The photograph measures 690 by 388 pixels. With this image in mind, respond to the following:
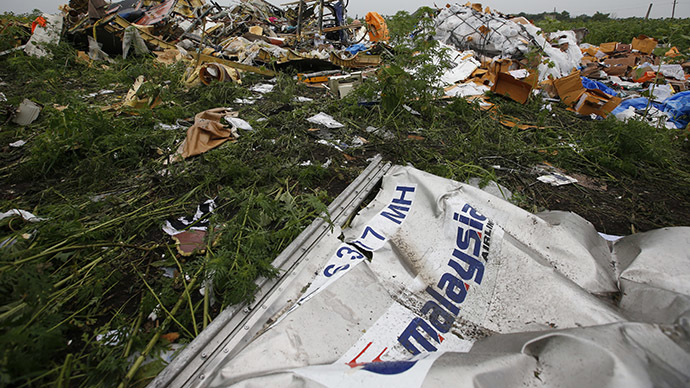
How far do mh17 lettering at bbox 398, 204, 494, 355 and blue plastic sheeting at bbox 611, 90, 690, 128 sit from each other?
447cm

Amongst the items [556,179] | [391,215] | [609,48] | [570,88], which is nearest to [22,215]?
[391,215]

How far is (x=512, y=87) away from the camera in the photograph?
467 centimetres

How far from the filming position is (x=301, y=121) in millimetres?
3674

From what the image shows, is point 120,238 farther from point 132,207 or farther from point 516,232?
point 516,232

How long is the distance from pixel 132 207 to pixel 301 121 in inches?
82.8

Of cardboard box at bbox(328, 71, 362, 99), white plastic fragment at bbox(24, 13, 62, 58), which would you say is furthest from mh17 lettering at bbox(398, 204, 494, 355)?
white plastic fragment at bbox(24, 13, 62, 58)

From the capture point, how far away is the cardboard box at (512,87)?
455 cm

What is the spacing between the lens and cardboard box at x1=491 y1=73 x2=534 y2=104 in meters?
4.55

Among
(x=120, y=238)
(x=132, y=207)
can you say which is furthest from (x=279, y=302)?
(x=132, y=207)

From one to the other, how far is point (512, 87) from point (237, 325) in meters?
5.17

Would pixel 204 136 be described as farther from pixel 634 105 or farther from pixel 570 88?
pixel 634 105

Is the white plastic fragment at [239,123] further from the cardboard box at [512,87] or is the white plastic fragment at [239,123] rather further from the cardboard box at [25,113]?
the cardboard box at [512,87]

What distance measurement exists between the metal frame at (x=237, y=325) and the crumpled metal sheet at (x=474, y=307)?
0.08 ft

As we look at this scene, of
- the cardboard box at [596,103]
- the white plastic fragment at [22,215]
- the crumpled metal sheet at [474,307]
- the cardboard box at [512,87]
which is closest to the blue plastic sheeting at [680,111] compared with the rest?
the cardboard box at [596,103]
